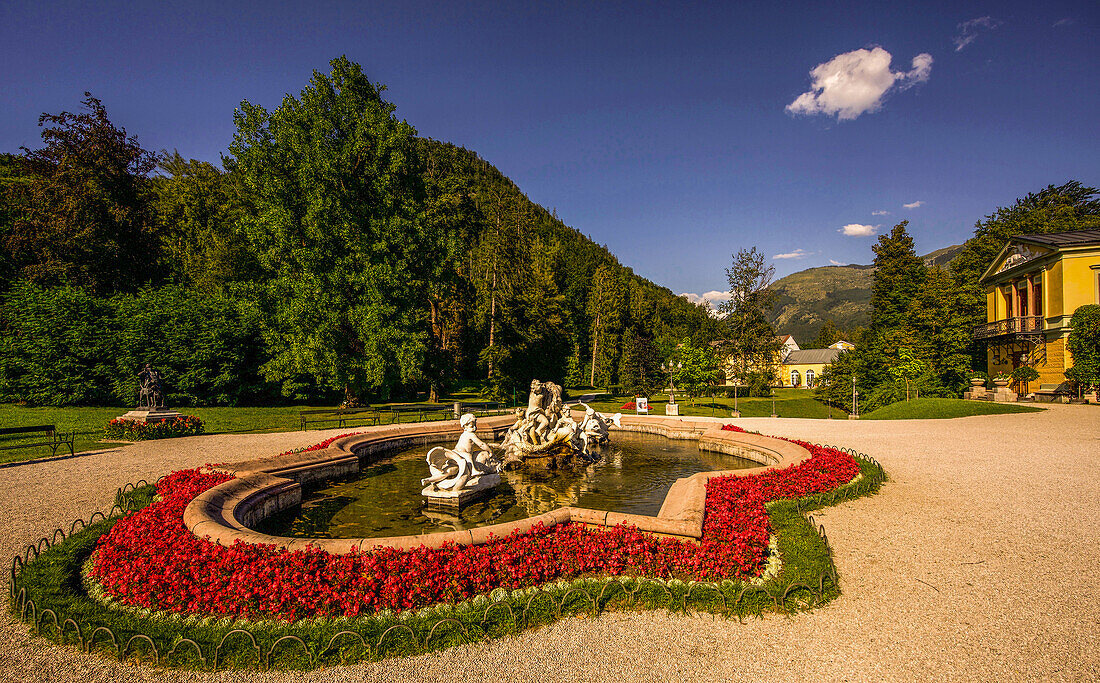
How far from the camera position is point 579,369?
5494 cm

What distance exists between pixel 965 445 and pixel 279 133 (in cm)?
3244

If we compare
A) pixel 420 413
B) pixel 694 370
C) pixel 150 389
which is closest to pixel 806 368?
pixel 694 370

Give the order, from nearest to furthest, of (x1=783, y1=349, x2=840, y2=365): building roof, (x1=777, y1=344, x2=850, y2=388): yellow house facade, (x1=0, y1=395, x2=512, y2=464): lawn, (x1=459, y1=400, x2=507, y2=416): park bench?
(x1=0, y1=395, x2=512, y2=464): lawn
(x1=459, y1=400, x2=507, y2=416): park bench
(x1=777, y1=344, x2=850, y2=388): yellow house facade
(x1=783, y1=349, x2=840, y2=365): building roof

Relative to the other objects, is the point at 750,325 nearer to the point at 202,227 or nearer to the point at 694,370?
the point at 694,370

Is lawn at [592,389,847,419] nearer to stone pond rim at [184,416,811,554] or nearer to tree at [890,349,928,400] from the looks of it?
tree at [890,349,928,400]

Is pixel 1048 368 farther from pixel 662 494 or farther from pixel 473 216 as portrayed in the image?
pixel 473 216

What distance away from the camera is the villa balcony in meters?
33.0

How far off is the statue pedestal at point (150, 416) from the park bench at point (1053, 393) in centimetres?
4424

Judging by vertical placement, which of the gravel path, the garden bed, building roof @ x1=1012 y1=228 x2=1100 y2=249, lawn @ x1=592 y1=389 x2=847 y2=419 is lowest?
lawn @ x1=592 y1=389 x2=847 y2=419

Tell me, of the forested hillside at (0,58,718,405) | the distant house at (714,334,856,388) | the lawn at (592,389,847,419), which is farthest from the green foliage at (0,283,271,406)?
the distant house at (714,334,856,388)

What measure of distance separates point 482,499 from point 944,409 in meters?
25.1

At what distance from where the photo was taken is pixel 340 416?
24688mm

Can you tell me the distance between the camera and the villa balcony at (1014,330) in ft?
108

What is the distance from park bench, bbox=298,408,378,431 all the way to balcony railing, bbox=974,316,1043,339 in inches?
1650
